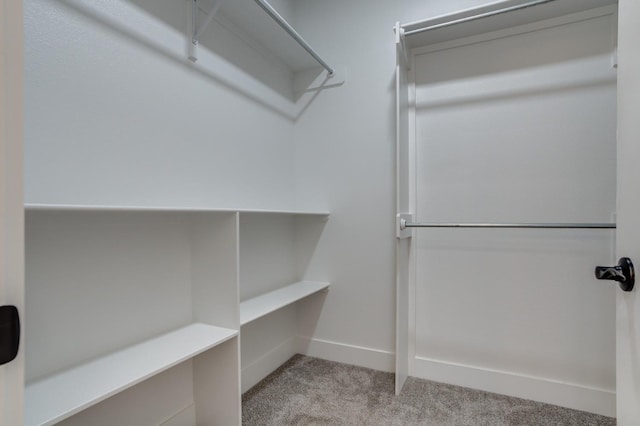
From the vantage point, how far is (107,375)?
1.03 m

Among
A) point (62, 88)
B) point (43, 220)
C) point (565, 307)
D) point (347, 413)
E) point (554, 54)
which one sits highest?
point (554, 54)

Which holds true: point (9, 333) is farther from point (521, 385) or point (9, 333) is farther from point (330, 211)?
point (521, 385)

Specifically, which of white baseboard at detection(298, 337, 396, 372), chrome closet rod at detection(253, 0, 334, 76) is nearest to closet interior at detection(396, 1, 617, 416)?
white baseboard at detection(298, 337, 396, 372)

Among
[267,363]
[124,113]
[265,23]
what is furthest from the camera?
[267,363]

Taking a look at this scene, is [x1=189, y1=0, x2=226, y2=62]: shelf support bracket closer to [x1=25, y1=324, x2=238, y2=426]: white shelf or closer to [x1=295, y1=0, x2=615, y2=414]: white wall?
[x1=295, y1=0, x2=615, y2=414]: white wall

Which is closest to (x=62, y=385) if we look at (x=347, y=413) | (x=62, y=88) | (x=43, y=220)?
(x=43, y=220)

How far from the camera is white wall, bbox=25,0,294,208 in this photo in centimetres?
104

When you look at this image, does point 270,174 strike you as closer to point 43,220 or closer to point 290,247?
point 290,247

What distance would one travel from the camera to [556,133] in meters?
1.79

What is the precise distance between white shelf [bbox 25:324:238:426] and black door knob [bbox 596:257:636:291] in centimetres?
130

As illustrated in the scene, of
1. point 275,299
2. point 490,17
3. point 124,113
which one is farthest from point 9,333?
point 490,17

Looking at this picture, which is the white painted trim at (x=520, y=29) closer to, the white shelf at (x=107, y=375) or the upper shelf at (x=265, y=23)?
the upper shelf at (x=265, y=23)

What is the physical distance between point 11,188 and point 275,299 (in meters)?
1.56

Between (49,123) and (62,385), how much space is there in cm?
82
